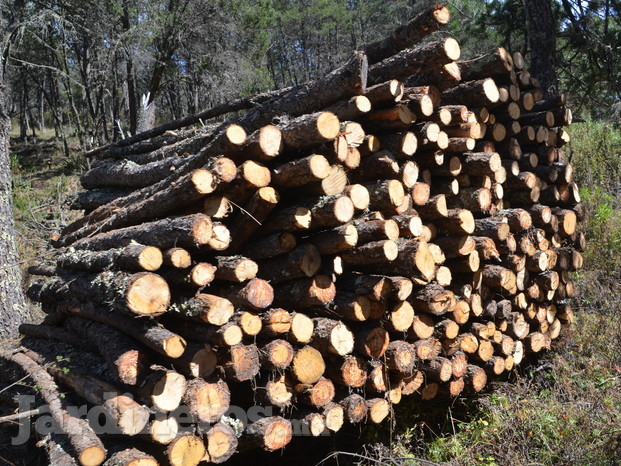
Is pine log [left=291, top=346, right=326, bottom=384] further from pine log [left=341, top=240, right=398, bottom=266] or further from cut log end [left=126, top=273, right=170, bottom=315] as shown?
cut log end [left=126, top=273, right=170, bottom=315]

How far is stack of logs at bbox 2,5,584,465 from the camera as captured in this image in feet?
11.4

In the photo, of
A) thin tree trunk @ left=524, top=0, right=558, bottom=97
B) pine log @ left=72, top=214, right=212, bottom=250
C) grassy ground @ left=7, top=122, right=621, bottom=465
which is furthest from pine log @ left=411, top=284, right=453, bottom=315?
thin tree trunk @ left=524, top=0, right=558, bottom=97

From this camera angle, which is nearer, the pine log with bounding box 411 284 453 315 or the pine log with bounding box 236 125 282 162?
the pine log with bounding box 236 125 282 162

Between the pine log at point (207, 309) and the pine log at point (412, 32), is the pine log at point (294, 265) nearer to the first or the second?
the pine log at point (207, 309)

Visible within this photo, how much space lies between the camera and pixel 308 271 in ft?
12.6

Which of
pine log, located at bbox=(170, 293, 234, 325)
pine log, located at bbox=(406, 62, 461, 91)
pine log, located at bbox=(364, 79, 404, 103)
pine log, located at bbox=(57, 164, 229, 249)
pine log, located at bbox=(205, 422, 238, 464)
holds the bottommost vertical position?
pine log, located at bbox=(205, 422, 238, 464)

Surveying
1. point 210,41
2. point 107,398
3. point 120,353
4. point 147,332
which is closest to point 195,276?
point 147,332

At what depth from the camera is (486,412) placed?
17.2 feet

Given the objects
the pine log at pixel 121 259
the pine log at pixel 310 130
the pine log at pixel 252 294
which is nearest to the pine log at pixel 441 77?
the pine log at pixel 310 130

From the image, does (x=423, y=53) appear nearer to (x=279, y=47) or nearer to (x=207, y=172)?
(x=207, y=172)

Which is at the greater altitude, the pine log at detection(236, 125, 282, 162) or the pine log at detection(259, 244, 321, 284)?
the pine log at detection(236, 125, 282, 162)

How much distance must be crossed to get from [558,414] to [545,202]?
8.38 feet

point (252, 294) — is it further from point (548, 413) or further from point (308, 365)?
point (548, 413)

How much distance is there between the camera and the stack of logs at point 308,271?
3473 mm
